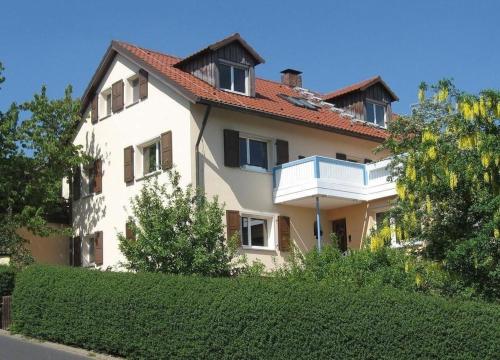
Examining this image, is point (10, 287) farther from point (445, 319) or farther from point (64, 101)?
point (445, 319)

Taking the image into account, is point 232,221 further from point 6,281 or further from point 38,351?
point 38,351

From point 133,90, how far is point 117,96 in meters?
0.71

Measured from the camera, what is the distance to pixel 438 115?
54.6ft

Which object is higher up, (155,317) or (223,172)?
(223,172)

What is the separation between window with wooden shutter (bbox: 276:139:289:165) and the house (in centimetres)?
4

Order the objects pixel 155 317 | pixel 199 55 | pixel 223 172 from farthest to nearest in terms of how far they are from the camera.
A: pixel 199 55 < pixel 223 172 < pixel 155 317

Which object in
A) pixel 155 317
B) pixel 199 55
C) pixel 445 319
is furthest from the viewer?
pixel 199 55

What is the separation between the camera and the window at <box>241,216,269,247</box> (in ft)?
84.4

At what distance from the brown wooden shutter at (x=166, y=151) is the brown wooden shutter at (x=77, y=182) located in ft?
19.5

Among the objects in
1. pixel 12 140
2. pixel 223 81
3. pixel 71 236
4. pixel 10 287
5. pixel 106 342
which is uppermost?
pixel 223 81

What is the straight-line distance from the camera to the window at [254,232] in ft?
84.4

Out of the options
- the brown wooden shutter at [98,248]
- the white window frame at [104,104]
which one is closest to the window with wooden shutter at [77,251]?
the brown wooden shutter at [98,248]

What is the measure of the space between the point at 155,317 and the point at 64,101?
14604mm

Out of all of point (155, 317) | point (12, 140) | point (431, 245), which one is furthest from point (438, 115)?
point (12, 140)
